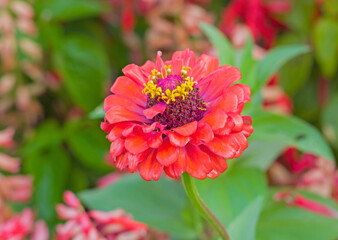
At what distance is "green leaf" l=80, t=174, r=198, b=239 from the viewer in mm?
545

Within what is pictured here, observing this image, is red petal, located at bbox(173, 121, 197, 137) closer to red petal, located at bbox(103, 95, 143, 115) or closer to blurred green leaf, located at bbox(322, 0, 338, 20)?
red petal, located at bbox(103, 95, 143, 115)

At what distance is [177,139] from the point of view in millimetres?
268

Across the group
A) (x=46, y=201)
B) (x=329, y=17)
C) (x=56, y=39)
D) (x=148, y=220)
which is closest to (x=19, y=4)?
(x=56, y=39)

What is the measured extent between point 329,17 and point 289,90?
15 centimetres

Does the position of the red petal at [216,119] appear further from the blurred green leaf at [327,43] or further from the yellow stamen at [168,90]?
the blurred green leaf at [327,43]

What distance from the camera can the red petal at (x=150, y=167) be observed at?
0.28 meters

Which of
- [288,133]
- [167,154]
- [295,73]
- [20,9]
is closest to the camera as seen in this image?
[167,154]

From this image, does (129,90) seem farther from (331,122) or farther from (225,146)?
(331,122)

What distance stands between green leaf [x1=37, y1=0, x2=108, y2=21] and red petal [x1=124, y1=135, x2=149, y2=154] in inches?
21.2

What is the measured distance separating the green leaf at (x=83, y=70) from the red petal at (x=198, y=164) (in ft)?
1.64

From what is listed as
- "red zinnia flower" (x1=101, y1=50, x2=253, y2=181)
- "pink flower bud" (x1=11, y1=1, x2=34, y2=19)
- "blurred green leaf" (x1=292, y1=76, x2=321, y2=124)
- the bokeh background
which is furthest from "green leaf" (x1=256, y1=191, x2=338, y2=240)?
"pink flower bud" (x1=11, y1=1, x2=34, y2=19)

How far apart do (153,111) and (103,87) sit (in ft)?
1.69

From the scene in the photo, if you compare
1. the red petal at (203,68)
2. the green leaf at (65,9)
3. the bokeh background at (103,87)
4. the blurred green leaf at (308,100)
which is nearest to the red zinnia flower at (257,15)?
the bokeh background at (103,87)

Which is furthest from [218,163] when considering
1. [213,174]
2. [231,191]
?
[231,191]
